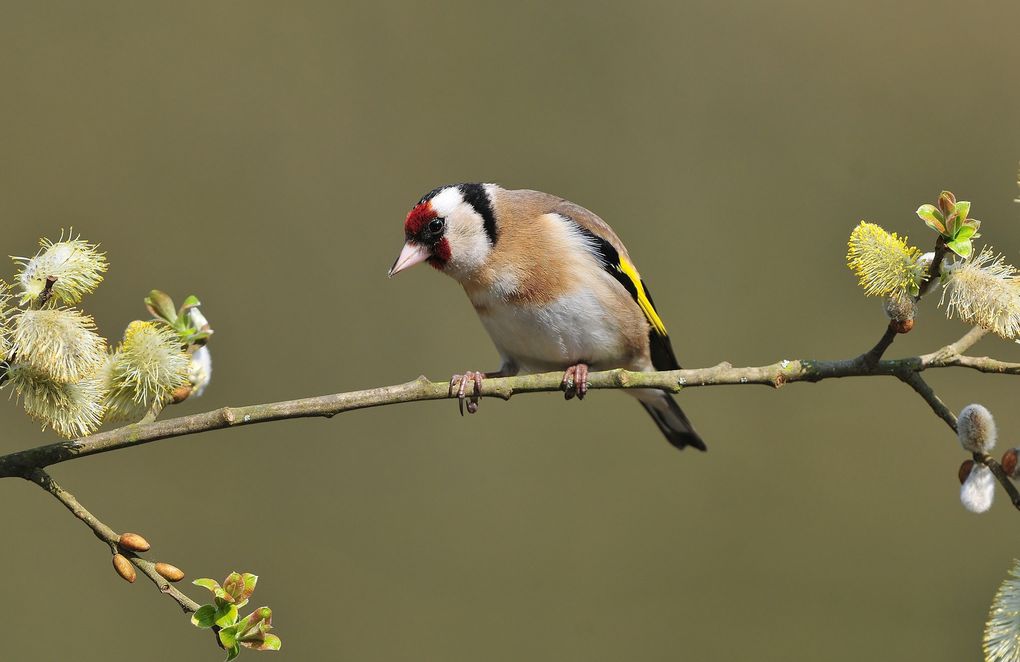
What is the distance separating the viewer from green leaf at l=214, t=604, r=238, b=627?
1591 millimetres

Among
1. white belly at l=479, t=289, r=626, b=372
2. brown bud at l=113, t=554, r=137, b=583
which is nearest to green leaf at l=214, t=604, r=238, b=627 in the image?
brown bud at l=113, t=554, r=137, b=583

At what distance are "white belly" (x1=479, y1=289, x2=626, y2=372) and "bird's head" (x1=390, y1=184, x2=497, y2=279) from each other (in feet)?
0.54

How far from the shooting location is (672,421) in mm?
3809

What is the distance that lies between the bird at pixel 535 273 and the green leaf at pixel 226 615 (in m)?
1.38

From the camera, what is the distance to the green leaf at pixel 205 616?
1.59 meters

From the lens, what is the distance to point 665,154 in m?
7.11

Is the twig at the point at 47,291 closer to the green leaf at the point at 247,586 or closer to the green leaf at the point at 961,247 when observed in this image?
the green leaf at the point at 247,586

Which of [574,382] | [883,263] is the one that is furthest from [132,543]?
[883,263]

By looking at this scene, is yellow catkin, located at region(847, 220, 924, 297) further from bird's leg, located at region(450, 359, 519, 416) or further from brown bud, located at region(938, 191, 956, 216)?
bird's leg, located at region(450, 359, 519, 416)

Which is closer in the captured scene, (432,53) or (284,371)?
(284,371)

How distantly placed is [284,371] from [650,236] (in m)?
2.58

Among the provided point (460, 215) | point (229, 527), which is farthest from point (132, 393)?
point (229, 527)

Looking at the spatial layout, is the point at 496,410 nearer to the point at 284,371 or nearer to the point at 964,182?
the point at 284,371

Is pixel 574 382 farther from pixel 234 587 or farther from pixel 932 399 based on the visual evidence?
pixel 234 587
